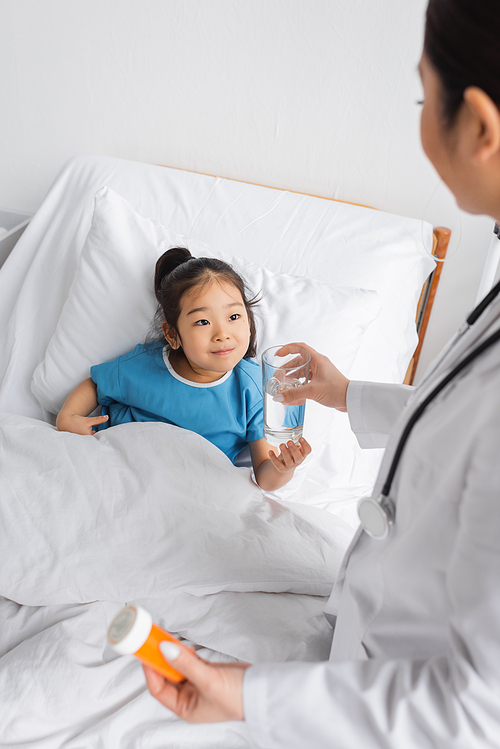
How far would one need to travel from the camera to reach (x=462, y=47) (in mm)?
490

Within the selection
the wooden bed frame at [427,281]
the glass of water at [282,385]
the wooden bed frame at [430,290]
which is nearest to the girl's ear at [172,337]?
the glass of water at [282,385]

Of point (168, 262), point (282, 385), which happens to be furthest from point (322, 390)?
point (168, 262)

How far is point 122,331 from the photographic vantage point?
4.69ft

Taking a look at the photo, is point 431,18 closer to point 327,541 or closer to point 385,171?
point 327,541

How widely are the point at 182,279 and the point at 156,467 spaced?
42cm

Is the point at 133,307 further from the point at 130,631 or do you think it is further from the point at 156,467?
the point at 130,631

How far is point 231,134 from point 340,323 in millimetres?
765

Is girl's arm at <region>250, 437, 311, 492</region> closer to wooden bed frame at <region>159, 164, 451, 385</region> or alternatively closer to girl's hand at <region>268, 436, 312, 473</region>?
girl's hand at <region>268, 436, 312, 473</region>

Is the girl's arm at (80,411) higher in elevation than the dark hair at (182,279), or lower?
lower

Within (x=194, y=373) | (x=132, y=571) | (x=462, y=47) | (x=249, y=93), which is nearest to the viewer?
(x=462, y=47)

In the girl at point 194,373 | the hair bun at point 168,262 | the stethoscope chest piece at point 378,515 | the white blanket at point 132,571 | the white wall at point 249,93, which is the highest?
the white wall at point 249,93

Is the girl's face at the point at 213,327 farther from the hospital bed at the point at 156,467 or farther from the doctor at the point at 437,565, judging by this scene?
the doctor at the point at 437,565

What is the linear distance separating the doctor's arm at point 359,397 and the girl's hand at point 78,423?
50 centimetres

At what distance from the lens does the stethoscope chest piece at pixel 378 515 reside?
631mm
